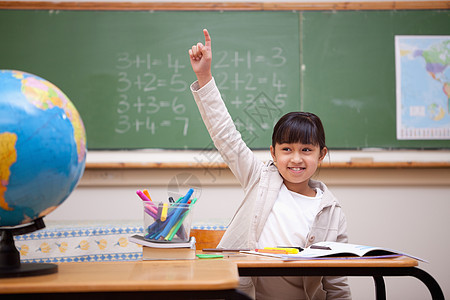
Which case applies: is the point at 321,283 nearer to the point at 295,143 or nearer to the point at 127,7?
the point at 295,143

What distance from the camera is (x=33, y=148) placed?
94 cm

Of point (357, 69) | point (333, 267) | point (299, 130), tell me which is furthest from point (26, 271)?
point (357, 69)

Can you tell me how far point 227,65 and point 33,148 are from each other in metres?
2.39

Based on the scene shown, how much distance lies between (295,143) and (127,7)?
190 cm

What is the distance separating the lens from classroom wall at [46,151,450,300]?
10.3ft

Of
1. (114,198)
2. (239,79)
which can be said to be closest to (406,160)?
(239,79)

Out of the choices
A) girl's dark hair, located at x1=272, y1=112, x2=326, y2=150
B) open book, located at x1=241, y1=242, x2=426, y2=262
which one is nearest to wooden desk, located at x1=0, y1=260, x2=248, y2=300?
open book, located at x1=241, y1=242, x2=426, y2=262

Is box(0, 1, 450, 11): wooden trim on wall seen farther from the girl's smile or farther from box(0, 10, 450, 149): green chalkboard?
the girl's smile

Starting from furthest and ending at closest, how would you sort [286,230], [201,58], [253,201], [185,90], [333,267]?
[185,90] → [253,201] → [286,230] → [201,58] → [333,267]

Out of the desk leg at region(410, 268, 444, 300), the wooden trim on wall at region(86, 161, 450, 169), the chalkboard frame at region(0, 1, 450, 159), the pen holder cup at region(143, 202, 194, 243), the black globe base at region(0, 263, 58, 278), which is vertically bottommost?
the desk leg at region(410, 268, 444, 300)

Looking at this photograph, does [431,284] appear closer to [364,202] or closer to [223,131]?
[223,131]

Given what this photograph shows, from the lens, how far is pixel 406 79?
10.6ft

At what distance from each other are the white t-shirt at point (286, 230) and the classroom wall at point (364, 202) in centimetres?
135

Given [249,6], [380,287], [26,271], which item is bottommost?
[380,287]
